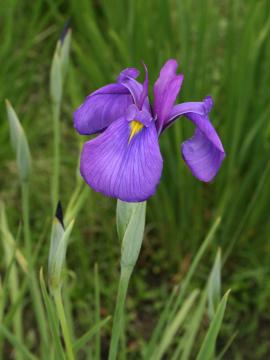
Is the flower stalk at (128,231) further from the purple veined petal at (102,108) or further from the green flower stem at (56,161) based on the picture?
the green flower stem at (56,161)

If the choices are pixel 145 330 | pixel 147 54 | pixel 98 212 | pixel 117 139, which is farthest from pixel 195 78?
pixel 117 139

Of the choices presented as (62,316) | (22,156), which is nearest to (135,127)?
(62,316)

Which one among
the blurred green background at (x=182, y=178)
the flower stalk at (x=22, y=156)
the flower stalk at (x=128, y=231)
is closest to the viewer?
the flower stalk at (x=128, y=231)

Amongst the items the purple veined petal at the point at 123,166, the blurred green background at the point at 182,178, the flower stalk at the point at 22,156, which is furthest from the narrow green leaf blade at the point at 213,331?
the blurred green background at the point at 182,178

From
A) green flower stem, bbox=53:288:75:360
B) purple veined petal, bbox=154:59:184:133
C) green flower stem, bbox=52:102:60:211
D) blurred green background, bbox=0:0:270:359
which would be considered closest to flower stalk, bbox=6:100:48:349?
green flower stem, bbox=52:102:60:211

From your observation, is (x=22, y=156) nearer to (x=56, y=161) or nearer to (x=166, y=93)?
(x=56, y=161)

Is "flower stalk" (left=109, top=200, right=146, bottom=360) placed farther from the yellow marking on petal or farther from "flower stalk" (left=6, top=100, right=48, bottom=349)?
"flower stalk" (left=6, top=100, right=48, bottom=349)
